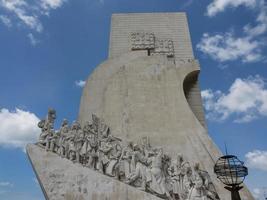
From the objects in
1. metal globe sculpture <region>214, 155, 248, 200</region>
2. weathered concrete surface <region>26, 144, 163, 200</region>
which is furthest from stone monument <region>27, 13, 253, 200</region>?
metal globe sculpture <region>214, 155, 248, 200</region>

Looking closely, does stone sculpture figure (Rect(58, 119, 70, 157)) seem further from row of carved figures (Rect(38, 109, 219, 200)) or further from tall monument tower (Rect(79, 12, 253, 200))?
tall monument tower (Rect(79, 12, 253, 200))

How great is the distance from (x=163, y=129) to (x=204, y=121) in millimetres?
2466

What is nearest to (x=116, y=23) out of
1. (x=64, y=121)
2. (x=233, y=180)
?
(x=64, y=121)

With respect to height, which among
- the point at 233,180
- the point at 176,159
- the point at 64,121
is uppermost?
the point at 64,121

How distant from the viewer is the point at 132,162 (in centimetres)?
769

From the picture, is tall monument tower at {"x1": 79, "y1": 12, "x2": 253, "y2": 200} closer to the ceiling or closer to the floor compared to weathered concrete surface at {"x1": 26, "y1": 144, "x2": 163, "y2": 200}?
closer to the ceiling

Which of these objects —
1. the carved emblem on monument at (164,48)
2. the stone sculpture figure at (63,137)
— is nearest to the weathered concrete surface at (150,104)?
the carved emblem on monument at (164,48)

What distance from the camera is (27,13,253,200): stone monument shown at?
7.23 m

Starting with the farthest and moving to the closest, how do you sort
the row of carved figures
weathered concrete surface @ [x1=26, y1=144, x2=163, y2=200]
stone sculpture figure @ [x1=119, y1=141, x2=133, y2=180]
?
stone sculpture figure @ [x1=119, y1=141, x2=133, y2=180] → the row of carved figures → weathered concrete surface @ [x1=26, y1=144, x2=163, y2=200]

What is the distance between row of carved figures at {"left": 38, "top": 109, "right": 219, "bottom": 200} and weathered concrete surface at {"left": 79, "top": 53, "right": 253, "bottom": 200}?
0.91m

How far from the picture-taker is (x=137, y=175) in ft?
24.2

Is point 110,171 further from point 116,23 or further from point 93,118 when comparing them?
point 116,23

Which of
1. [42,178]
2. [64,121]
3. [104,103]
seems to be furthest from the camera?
[104,103]

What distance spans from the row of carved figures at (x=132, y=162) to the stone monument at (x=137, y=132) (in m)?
0.03
